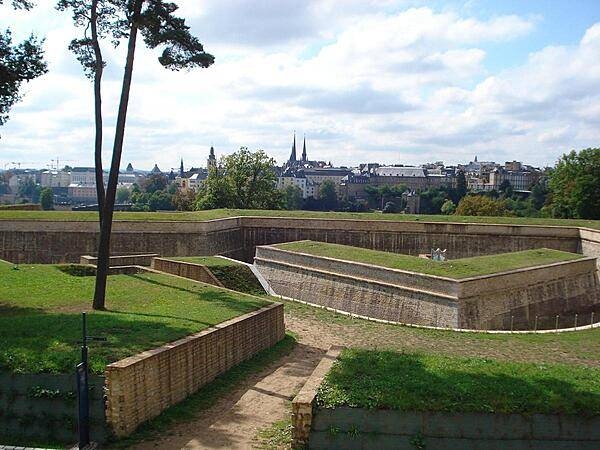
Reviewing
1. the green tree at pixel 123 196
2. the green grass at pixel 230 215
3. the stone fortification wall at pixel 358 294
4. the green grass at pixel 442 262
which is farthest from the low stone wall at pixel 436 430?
the green tree at pixel 123 196

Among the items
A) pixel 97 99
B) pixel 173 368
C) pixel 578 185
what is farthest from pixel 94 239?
pixel 578 185

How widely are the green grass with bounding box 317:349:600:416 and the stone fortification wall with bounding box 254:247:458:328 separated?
8228mm

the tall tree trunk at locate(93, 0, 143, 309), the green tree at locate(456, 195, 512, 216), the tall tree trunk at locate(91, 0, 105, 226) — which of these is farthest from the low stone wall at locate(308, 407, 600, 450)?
the green tree at locate(456, 195, 512, 216)

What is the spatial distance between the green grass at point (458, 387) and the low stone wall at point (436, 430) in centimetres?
8

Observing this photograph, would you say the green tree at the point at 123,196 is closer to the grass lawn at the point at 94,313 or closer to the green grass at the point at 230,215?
the green grass at the point at 230,215

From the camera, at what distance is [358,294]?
1877 centimetres

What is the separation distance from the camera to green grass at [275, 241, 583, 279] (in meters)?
17.8

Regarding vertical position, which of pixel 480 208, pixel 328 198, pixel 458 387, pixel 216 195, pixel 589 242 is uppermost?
pixel 216 195

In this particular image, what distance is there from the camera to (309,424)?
22.6 ft

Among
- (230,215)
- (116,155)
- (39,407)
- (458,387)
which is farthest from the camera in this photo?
(230,215)

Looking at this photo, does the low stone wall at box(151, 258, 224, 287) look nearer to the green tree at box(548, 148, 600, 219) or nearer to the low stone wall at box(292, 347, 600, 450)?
the low stone wall at box(292, 347, 600, 450)

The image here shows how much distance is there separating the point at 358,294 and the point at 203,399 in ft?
34.0

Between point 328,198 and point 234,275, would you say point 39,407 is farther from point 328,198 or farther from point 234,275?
point 328,198

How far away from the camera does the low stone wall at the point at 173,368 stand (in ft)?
24.4
